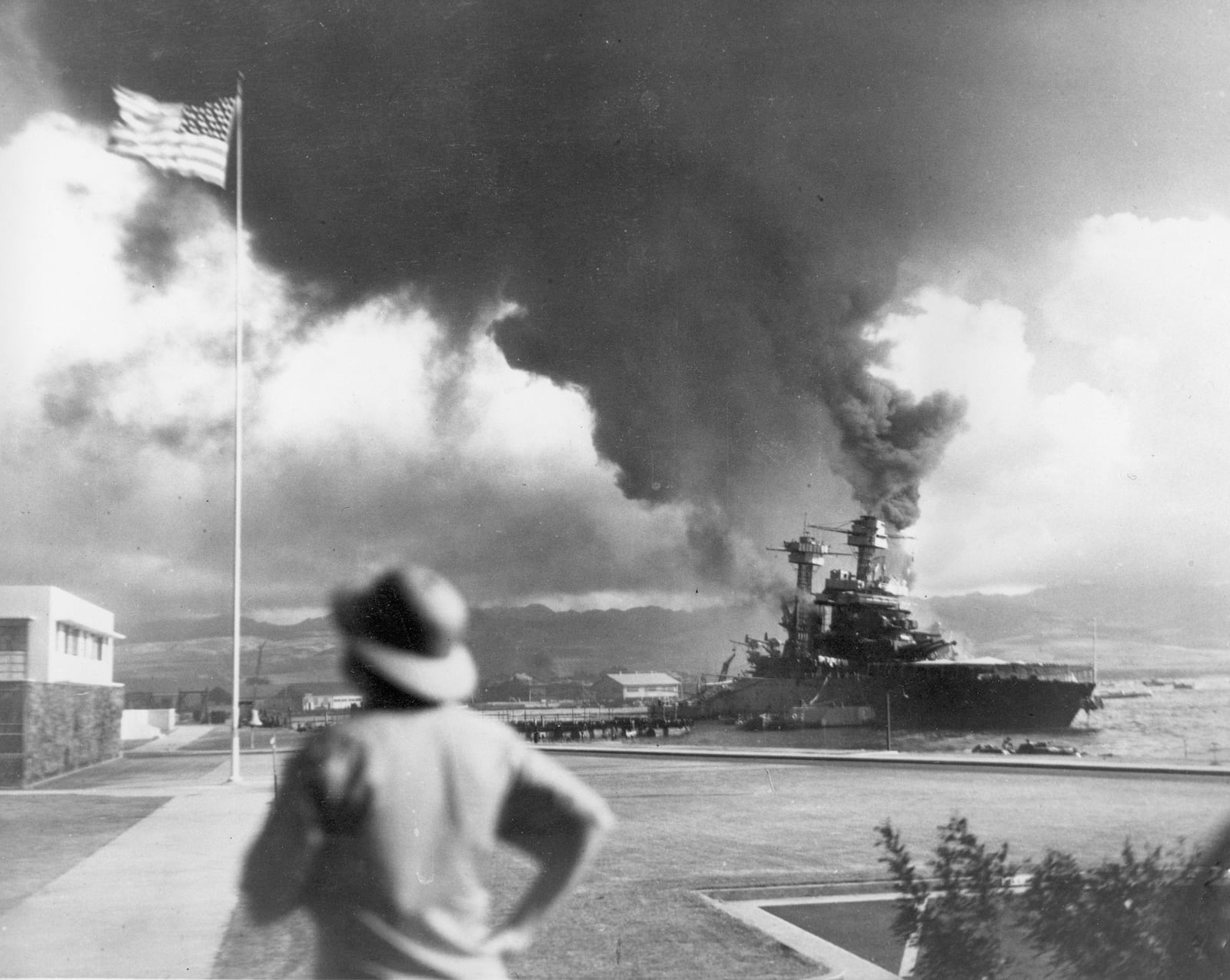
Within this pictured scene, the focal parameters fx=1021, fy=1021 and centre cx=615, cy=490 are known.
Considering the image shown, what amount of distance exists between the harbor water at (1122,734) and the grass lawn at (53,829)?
387cm

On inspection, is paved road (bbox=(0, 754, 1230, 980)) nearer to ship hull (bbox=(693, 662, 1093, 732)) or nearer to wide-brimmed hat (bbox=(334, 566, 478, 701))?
ship hull (bbox=(693, 662, 1093, 732))

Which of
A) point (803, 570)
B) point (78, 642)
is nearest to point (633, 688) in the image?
point (803, 570)

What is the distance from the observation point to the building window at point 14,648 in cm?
529

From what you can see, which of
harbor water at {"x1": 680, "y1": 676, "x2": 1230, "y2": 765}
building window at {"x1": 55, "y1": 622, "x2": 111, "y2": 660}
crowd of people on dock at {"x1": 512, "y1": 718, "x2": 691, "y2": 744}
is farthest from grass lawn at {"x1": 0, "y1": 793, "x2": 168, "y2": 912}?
harbor water at {"x1": 680, "y1": 676, "x2": 1230, "y2": 765}

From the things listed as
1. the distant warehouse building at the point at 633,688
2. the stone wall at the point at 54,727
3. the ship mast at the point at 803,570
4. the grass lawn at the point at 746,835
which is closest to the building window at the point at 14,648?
the stone wall at the point at 54,727

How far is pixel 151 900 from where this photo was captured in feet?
17.8

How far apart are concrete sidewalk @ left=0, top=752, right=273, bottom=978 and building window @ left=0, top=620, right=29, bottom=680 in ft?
3.82

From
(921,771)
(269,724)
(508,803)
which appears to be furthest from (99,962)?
(921,771)

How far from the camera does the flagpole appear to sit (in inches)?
205

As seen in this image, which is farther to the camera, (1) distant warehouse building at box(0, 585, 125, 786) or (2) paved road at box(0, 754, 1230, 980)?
(1) distant warehouse building at box(0, 585, 125, 786)

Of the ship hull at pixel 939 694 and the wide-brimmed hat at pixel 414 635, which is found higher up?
the wide-brimmed hat at pixel 414 635

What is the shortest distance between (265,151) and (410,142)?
79 cm

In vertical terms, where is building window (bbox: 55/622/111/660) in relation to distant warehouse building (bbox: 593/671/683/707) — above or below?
above

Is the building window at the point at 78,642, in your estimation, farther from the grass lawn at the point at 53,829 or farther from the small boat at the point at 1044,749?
the small boat at the point at 1044,749
